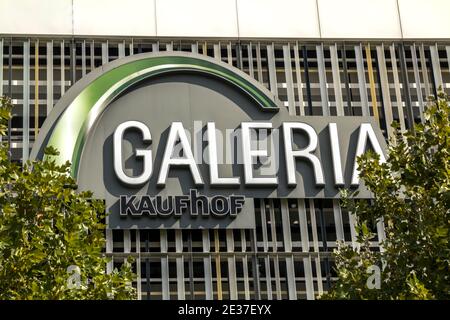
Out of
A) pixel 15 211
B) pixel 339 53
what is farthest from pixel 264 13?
pixel 15 211

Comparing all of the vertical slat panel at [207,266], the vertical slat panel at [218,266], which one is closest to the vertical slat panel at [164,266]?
the vertical slat panel at [207,266]

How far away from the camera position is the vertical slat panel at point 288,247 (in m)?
29.4

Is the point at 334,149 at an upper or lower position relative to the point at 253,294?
upper

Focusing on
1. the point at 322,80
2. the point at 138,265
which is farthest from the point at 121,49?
the point at 138,265

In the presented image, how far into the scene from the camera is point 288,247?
29750 mm

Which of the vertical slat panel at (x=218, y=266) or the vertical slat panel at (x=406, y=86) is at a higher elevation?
the vertical slat panel at (x=406, y=86)

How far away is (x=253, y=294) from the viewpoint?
1147 inches

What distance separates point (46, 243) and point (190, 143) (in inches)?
439

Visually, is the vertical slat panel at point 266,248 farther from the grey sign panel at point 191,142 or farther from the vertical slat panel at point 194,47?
the vertical slat panel at point 194,47

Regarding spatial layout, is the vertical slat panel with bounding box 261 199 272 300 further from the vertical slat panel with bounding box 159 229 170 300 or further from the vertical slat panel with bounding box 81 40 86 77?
the vertical slat panel with bounding box 81 40 86 77

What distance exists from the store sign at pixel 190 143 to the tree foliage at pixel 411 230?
8790mm
